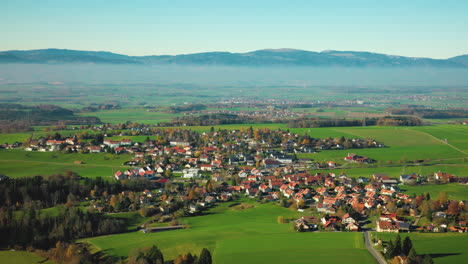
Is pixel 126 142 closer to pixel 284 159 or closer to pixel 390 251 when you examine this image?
pixel 284 159

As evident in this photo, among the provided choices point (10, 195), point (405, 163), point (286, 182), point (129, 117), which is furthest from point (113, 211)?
point (129, 117)

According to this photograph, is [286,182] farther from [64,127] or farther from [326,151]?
[64,127]

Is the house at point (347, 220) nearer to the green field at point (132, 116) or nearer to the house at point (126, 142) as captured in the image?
the house at point (126, 142)

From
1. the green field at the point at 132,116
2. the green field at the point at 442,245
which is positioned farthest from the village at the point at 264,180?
the green field at the point at 132,116

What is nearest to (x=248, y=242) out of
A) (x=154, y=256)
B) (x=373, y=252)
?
(x=154, y=256)

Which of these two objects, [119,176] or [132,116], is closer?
[119,176]

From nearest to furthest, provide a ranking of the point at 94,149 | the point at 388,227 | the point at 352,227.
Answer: the point at 388,227, the point at 352,227, the point at 94,149

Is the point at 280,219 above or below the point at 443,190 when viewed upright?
below
